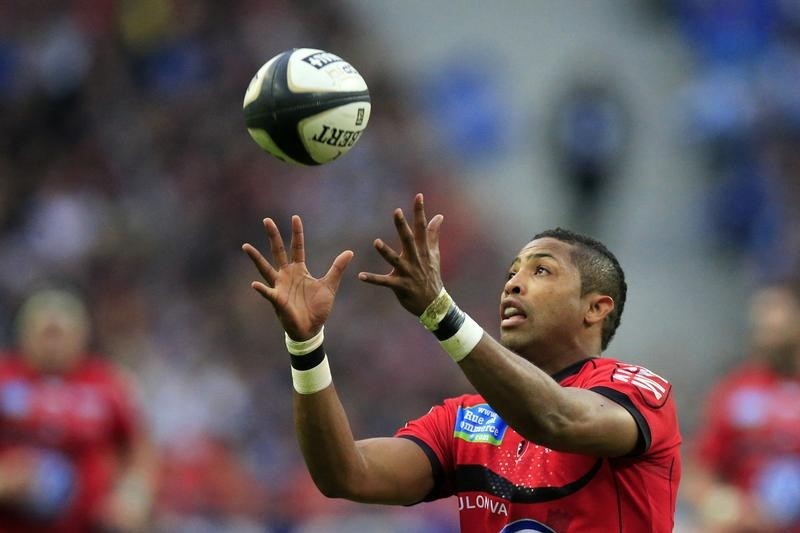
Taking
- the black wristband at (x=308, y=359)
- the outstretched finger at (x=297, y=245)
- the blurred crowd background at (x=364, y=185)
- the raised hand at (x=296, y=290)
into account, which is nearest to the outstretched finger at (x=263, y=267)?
the raised hand at (x=296, y=290)

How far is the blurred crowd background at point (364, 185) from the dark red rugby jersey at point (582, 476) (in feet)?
19.4

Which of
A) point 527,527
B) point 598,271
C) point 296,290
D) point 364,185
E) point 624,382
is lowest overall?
point 527,527

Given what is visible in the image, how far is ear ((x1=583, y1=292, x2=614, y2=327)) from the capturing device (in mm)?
5219

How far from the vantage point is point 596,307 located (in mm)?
5258

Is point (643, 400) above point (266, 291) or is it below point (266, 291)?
below

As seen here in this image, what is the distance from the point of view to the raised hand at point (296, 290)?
470 centimetres

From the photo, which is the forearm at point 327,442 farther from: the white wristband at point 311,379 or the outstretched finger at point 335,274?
the outstretched finger at point 335,274

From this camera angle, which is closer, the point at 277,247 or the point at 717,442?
the point at 277,247

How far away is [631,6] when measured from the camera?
17.2 meters

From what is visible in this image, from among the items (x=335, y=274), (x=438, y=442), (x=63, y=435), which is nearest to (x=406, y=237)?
(x=335, y=274)

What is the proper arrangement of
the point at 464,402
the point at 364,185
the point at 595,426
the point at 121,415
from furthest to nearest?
the point at 364,185, the point at 121,415, the point at 464,402, the point at 595,426

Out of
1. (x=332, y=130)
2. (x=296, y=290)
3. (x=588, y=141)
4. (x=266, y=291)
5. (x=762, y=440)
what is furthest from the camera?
(x=588, y=141)

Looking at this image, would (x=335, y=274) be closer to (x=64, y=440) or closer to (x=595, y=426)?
(x=595, y=426)

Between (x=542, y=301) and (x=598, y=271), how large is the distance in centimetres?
30
